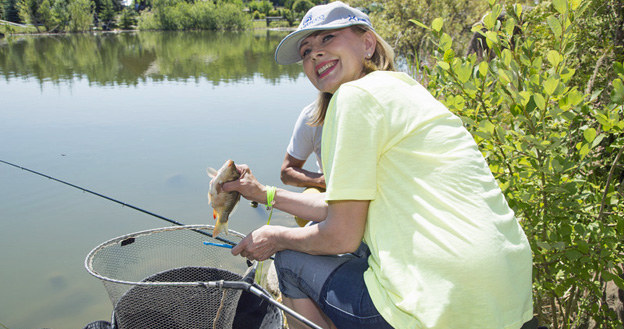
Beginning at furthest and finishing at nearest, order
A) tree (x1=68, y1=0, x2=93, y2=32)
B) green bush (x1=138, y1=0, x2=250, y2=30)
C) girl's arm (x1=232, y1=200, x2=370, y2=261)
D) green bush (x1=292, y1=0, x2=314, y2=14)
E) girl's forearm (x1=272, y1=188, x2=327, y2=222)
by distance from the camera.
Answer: green bush (x1=292, y1=0, x2=314, y2=14) < green bush (x1=138, y1=0, x2=250, y2=30) < tree (x1=68, y1=0, x2=93, y2=32) < girl's forearm (x1=272, y1=188, x2=327, y2=222) < girl's arm (x1=232, y1=200, x2=370, y2=261)

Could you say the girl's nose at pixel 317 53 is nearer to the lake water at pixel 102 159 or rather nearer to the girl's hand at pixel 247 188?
the girl's hand at pixel 247 188

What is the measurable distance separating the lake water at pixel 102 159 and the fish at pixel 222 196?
7.17 ft

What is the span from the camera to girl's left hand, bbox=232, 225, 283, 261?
2053mm

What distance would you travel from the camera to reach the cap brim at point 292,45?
2088mm

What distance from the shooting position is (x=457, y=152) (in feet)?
5.06

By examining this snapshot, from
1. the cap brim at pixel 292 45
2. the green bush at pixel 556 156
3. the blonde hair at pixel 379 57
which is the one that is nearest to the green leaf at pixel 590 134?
the green bush at pixel 556 156

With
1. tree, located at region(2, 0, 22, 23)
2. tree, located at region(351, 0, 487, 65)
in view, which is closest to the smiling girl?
tree, located at region(351, 0, 487, 65)

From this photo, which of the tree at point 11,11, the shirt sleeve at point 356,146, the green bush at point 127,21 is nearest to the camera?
the shirt sleeve at point 356,146

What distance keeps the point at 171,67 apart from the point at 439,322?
933 inches

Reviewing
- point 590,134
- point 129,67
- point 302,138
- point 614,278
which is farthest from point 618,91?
point 129,67

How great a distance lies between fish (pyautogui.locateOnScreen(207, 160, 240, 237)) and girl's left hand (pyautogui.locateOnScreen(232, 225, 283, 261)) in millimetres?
419

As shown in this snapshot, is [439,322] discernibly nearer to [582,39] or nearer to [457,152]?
[457,152]

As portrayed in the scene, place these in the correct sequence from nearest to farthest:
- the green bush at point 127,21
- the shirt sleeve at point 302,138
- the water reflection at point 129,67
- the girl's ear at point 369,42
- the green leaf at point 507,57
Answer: the green leaf at point 507,57, the girl's ear at point 369,42, the shirt sleeve at point 302,138, the water reflection at point 129,67, the green bush at point 127,21

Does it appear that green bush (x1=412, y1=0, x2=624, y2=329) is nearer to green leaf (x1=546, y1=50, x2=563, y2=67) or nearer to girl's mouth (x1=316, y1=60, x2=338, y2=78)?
green leaf (x1=546, y1=50, x2=563, y2=67)
